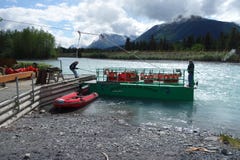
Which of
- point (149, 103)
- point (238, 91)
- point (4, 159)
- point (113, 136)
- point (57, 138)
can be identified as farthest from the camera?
point (238, 91)

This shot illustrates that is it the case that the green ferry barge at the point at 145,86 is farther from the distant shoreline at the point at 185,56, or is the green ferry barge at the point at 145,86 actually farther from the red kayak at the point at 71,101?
the distant shoreline at the point at 185,56

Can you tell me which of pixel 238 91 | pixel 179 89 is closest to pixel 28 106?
pixel 179 89

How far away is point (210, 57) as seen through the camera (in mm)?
95750

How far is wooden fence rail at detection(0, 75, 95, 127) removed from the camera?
40.7 ft

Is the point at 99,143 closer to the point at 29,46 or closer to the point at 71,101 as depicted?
the point at 71,101

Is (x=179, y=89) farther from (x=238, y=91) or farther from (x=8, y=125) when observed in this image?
(x=8, y=125)

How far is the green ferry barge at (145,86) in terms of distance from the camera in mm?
22216

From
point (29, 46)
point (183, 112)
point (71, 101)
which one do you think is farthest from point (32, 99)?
point (29, 46)

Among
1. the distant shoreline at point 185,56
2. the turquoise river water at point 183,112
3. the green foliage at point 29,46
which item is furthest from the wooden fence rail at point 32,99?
the green foliage at point 29,46

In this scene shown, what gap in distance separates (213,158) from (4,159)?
5332 millimetres

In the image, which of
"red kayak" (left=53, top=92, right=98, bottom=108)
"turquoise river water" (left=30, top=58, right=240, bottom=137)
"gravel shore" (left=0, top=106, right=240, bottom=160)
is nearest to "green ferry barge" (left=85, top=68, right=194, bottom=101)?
"turquoise river water" (left=30, top=58, right=240, bottom=137)

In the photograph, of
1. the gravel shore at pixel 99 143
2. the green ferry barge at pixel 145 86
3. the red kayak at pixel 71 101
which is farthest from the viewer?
the green ferry barge at pixel 145 86

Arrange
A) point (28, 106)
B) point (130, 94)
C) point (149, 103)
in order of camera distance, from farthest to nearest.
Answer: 1. point (130, 94)
2. point (149, 103)
3. point (28, 106)

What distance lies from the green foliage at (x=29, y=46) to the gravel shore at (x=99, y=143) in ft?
335
